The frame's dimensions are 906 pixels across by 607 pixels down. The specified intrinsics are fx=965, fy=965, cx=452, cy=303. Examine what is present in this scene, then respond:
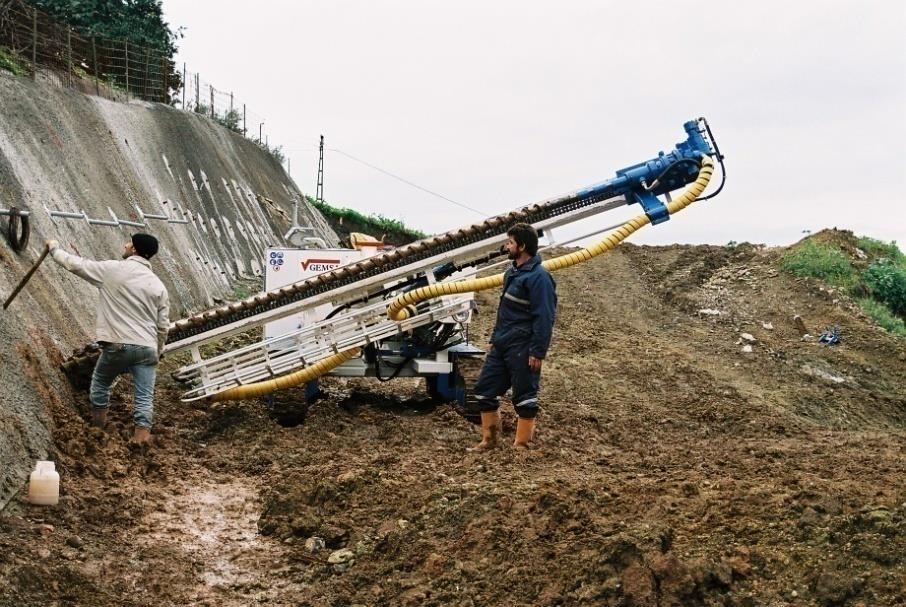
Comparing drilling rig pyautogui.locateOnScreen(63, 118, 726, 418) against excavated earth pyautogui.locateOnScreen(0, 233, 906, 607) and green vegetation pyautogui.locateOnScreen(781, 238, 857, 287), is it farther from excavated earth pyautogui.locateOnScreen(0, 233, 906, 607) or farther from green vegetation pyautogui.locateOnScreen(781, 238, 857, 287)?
green vegetation pyautogui.locateOnScreen(781, 238, 857, 287)

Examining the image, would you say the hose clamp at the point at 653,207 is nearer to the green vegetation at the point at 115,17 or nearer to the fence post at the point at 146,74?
the fence post at the point at 146,74

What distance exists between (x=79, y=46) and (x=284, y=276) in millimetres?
12175

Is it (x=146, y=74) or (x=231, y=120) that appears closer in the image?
(x=146, y=74)

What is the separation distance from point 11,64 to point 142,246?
8.07 meters

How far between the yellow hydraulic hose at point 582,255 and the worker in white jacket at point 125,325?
2.36 metres

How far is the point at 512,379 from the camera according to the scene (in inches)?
301

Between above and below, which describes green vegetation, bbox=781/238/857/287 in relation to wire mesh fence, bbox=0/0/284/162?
below

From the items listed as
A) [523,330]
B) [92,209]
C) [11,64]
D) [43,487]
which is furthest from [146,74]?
[43,487]

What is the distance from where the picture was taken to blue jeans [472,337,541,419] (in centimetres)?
753

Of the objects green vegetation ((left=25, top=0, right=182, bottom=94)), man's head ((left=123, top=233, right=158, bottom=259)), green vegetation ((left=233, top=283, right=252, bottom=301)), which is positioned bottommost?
man's head ((left=123, top=233, right=158, bottom=259))

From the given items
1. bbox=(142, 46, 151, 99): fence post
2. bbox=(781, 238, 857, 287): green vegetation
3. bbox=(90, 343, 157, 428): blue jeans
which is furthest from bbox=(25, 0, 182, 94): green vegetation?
bbox=(90, 343, 157, 428): blue jeans

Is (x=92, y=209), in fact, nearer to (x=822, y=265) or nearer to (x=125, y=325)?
(x=125, y=325)

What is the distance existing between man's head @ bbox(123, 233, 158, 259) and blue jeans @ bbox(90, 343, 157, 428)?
802mm

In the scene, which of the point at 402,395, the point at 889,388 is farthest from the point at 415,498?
the point at 889,388
